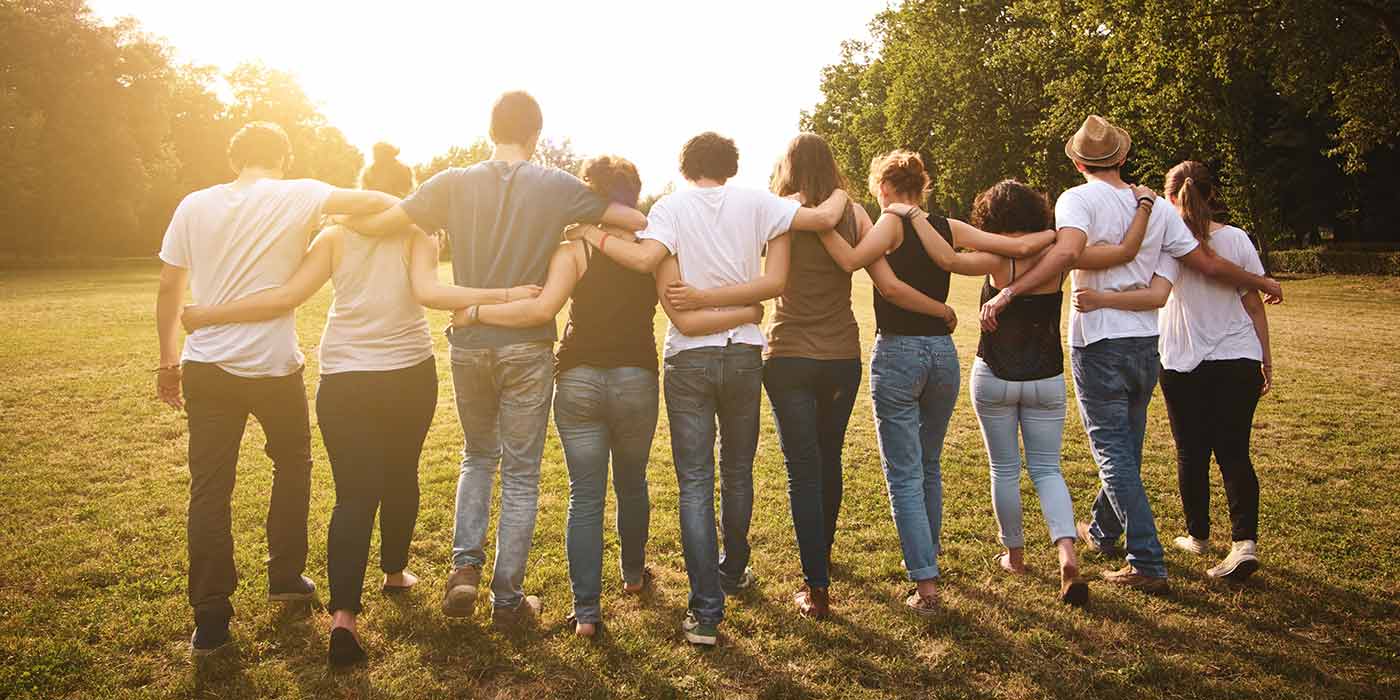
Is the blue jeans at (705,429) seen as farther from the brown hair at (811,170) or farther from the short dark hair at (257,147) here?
the short dark hair at (257,147)

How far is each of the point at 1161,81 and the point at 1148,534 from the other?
27.0m

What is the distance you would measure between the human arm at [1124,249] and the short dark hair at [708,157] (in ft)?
6.14

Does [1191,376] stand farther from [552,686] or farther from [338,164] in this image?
[338,164]

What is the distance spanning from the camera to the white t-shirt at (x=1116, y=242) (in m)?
4.39

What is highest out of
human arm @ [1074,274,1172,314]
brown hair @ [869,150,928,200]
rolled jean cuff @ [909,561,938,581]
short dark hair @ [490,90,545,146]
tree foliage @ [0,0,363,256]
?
tree foliage @ [0,0,363,256]

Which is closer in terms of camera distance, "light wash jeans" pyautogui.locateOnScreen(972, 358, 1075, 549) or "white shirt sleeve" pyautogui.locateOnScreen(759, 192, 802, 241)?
"white shirt sleeve" pyautogui.locateOnScreen(759, 192, 802, 241)

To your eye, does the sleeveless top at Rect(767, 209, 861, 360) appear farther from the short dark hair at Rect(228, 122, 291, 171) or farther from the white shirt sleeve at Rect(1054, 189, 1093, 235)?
the short dark hair at Rect(228, 122, 291, 171)

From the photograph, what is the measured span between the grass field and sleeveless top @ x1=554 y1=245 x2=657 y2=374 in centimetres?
129

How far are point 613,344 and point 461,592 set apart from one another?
53.0 inches

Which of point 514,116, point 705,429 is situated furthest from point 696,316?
point 514,116

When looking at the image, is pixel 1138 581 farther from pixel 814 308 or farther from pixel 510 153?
pixel 510 153

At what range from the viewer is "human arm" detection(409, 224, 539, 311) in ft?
12.3

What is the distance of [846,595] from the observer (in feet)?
14.6

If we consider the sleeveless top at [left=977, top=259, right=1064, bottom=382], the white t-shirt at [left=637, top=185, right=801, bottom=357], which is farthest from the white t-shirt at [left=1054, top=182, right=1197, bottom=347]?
the white t-shirt at [left=637, top=185, right=801, bottom=357]
